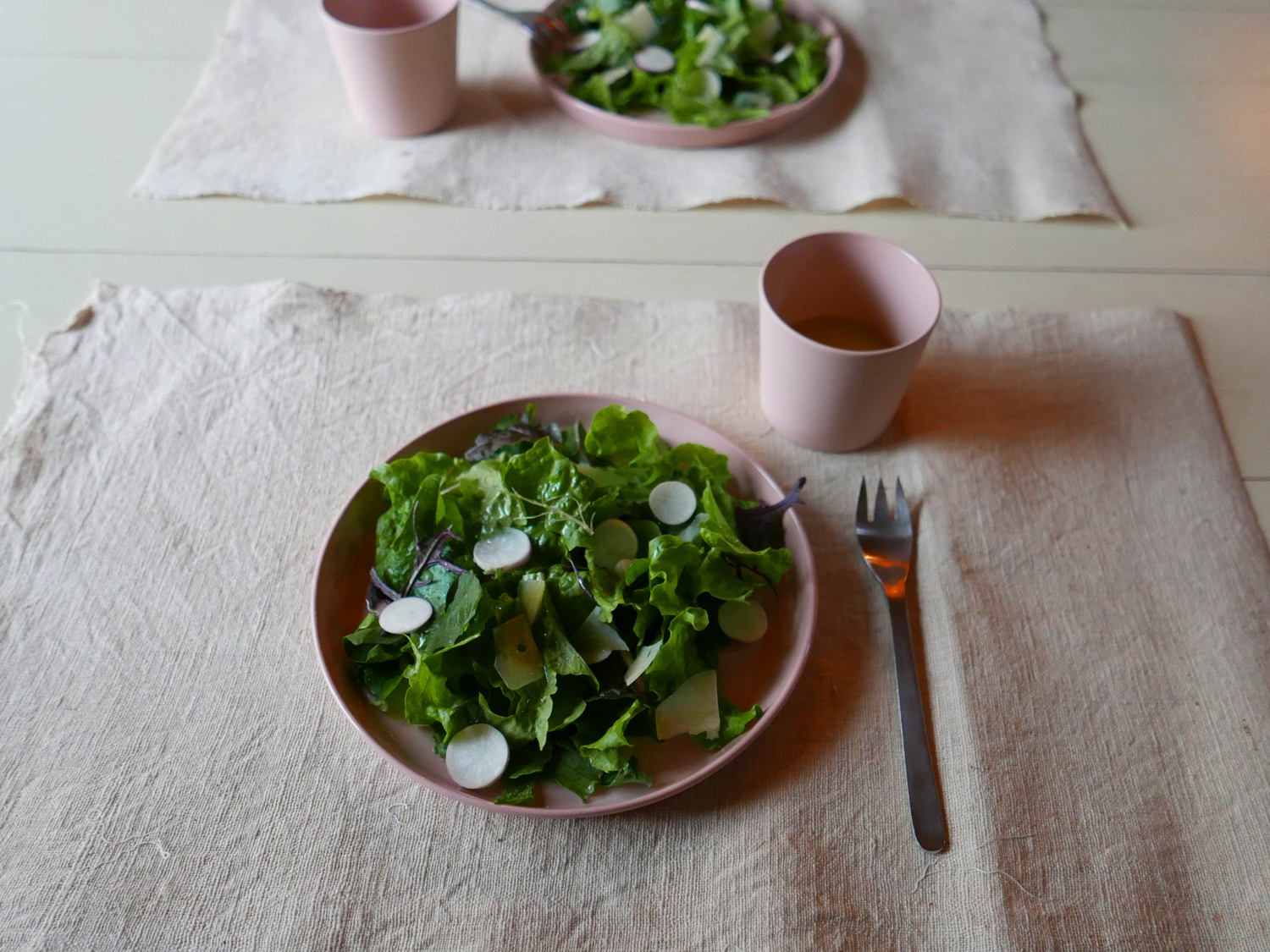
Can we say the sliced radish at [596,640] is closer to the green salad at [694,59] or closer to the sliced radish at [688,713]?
the sliced radish at [688,713]

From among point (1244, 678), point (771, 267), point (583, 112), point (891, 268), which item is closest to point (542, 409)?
point (771, 267)

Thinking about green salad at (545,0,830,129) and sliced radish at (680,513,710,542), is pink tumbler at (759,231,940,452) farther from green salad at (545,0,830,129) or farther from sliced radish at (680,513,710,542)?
green salad at (545,0,830,129)

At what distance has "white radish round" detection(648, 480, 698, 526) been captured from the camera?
712mm

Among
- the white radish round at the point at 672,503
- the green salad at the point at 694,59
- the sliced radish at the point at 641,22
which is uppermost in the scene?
the sliced radish at the point at 641,22

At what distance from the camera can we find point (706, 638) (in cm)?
70

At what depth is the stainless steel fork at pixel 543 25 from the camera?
117 cm

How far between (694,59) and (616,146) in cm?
13

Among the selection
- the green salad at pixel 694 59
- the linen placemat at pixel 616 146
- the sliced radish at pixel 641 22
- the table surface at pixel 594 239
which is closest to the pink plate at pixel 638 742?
the table surface at pixel 594 239

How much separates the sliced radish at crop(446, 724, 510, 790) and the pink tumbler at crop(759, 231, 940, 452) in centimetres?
39

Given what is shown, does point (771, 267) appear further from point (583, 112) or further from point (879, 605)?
point (583, 112)

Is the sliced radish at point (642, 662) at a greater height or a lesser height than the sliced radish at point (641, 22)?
lesser

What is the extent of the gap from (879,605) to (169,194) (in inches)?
34.9

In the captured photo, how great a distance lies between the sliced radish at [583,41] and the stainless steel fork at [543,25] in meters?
0.01

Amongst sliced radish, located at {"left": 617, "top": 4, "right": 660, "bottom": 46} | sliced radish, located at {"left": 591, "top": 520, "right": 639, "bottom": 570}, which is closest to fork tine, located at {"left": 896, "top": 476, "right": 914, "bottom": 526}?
sliced radish, located at {"left": 591, "top": 520, "right": 639, "bottom": 570}
